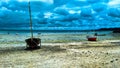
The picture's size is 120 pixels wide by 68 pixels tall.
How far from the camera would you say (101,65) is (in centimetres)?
2047

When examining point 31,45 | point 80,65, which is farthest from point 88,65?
point 31,45

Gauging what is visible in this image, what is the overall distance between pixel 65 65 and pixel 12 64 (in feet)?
14.1

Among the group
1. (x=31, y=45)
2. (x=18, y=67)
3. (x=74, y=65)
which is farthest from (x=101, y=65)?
(x=31, y=45)

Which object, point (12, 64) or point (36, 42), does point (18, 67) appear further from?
point (36, 42)

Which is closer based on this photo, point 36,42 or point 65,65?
point 65,65

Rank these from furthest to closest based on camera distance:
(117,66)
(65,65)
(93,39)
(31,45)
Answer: (93,39), (31,45), (65,65), (117,66)

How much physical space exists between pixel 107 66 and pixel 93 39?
35776 mm

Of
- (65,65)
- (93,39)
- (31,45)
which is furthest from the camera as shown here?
(93,39)

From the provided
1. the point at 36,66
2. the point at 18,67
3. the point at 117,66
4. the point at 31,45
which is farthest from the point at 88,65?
the point at 31,45

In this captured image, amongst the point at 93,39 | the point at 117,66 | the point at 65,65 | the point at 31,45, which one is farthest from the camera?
the point at 93,39

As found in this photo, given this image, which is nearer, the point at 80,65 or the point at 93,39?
the point at 80,65

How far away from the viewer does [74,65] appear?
20.7 metres

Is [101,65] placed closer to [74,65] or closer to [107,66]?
[107,66]

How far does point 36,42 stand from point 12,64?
14.2m
